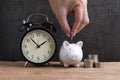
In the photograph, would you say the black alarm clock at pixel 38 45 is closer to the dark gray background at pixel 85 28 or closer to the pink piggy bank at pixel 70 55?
the pink piggy bank at pixel 70 55

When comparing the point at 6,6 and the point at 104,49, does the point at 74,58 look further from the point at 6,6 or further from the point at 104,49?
the point at 6,6

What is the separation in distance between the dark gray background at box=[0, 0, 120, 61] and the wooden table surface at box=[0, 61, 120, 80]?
133 mm

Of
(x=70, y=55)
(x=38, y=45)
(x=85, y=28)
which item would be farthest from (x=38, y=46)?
(x=85, y=28)

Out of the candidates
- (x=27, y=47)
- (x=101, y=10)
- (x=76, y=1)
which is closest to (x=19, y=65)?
(x=27, y=47)

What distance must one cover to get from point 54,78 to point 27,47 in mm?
240

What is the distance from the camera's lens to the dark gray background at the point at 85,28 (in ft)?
4.04

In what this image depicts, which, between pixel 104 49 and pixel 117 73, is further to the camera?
pixel 104 49

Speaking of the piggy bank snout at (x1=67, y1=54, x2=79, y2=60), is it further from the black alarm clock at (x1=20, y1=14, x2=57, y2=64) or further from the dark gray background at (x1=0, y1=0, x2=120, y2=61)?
the dark gray background at (x1=0, y1=0, x2=120, y2=61)

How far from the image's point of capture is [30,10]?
124cm

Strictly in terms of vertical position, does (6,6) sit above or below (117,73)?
above

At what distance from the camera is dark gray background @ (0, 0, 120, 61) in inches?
48.5

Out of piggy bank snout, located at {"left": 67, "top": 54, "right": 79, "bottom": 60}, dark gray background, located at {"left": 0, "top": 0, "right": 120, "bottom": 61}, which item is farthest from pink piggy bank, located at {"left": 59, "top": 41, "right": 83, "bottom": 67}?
dark gray background, located at {"left": 0, "top": 0, "right": 120, "bottom": 61}

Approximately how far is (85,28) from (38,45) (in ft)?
0.88

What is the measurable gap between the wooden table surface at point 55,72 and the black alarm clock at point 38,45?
0.04 metres
